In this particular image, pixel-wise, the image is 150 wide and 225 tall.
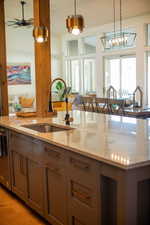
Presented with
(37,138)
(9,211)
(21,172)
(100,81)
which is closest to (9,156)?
(21,172)

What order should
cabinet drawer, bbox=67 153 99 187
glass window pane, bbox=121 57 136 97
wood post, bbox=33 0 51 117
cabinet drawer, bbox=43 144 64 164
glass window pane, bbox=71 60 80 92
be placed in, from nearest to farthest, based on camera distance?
cabinet drawer, bbox=67 153 99 187 < cabinet drawer, bbox=43 144 64 164 < wood post, bbox=33 0 51 117 < glass window pane, bbox=121 57 136 97 < glass window pane, bbox=71 60 80 92

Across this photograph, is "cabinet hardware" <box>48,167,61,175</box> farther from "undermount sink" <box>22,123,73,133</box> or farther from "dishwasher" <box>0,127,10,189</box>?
"dishwasher" <box>0,127,10,189</box>

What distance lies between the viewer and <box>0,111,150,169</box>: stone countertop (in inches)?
77.7

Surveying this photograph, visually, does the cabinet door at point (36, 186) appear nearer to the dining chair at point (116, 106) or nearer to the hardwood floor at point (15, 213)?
the hardwood floor at point (15, 213)

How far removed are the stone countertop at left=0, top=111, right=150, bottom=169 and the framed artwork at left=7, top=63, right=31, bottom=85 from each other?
843cm

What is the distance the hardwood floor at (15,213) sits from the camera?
307 centimetres

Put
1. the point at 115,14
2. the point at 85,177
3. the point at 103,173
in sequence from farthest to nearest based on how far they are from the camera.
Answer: the point at 115,14, the point at 85,177, the point at 103,173

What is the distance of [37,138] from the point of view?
2.87m

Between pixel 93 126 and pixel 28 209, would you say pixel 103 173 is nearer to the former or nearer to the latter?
pixel 93 126

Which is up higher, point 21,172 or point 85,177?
point 85,177

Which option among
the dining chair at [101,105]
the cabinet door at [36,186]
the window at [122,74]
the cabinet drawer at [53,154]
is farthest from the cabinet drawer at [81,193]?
the window at [122,74]

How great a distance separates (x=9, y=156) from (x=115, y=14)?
260 inches

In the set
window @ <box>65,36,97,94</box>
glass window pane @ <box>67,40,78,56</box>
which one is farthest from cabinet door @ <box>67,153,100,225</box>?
glass window pane @ <box>67,40,78,56</box>

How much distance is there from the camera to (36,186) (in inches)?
118
